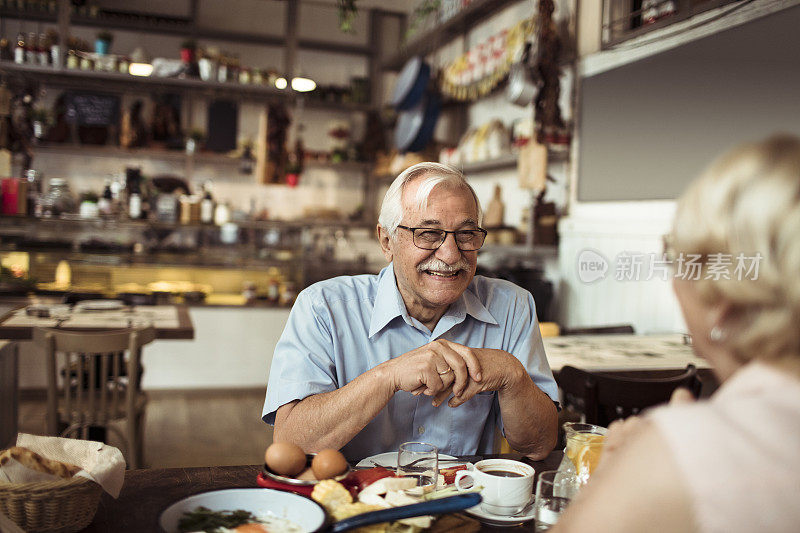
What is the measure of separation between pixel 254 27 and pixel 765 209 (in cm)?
785

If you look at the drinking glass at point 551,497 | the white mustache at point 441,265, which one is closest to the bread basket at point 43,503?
the drinking glass at point 551,497

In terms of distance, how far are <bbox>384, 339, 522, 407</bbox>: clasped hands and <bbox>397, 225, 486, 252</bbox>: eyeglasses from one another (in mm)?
323

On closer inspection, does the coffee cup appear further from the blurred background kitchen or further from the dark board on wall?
the blurred background kitchen

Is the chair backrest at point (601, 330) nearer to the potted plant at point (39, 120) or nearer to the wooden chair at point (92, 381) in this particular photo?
the wooden chair at point (92, 381)

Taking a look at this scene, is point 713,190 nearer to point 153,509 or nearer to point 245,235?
point 153,509

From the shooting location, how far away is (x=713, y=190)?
0.73m

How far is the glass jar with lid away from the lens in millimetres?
5848

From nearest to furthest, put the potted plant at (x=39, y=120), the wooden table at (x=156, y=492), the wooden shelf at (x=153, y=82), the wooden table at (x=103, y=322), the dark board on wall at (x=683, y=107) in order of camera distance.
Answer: the wooden table at (x=156, y=492) → the dark board on wall at (x=683, y=107) → the wooden table at (x=103, y=322) → the wooden shelf at (x=153, y=82) → the potted plant at (x=39, y=120)

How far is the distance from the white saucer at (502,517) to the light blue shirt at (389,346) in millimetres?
537

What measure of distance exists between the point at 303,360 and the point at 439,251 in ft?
1.48

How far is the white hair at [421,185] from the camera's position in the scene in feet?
5.94

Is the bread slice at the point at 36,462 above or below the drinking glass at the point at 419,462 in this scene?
above

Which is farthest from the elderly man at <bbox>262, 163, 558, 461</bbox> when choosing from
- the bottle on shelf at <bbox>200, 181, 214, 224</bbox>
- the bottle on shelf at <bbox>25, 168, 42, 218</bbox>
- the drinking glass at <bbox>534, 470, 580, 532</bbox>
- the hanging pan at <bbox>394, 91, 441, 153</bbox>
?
the bottle on shelf at <bbox>25, 168, 42, 218</bbox>

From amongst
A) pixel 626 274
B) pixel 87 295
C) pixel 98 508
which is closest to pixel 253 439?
pixel 87 295
